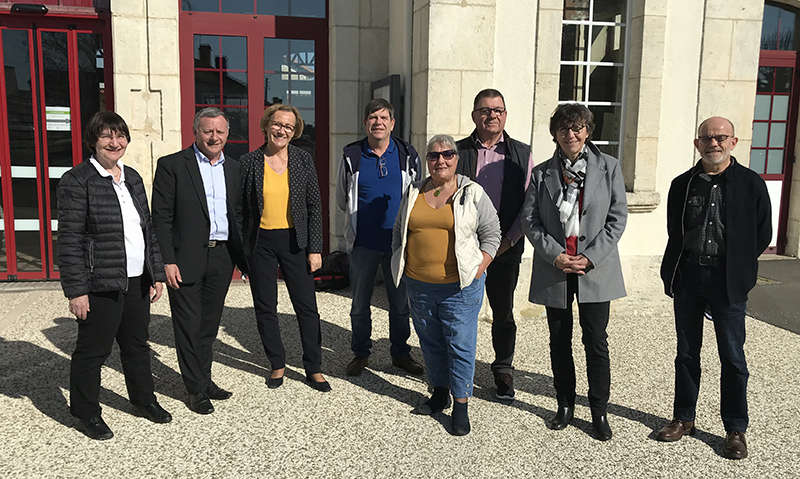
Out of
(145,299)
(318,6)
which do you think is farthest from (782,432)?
(318,6)

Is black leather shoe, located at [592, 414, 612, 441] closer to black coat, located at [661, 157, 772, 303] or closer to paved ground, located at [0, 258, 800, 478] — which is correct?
paved ground, located at [0, 258, 800, 478]

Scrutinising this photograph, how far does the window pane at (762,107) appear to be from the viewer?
906 centimetres

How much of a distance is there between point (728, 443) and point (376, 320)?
10.8 ft

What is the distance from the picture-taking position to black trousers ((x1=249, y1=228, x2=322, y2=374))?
4.39 m

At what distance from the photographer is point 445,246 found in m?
3.79

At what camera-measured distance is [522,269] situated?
6.27 m

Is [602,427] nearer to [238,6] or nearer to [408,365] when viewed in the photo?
[408,365]

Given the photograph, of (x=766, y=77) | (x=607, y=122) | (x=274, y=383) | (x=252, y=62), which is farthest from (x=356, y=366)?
(x=766, y=77)

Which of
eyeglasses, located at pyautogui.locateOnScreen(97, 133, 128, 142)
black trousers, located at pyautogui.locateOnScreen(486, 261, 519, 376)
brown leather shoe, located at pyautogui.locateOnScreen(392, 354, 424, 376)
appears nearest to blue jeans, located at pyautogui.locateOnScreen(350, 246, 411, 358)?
brown leather shoe, located at pyautogui.locateOnScreen(392, 354, 424, 376)

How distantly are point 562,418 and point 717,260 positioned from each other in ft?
4.16

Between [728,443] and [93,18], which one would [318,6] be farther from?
[728,443]

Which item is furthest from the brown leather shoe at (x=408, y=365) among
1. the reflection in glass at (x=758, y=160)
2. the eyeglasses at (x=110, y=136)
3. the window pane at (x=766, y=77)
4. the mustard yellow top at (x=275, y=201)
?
the window pane at (x=766, y=77)

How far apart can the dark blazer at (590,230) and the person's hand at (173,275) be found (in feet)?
6.95

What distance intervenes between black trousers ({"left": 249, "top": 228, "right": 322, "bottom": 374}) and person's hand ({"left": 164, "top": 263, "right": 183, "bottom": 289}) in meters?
0.55
